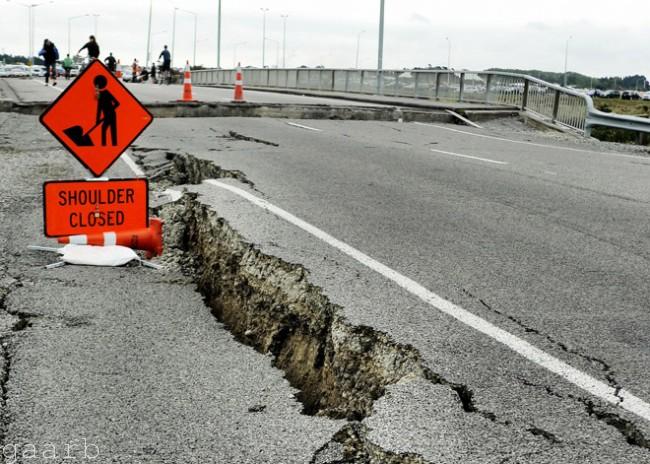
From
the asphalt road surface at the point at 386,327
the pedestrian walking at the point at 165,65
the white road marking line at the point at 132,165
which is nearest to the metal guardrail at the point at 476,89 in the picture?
the pedestrian walking at the point at 165,65

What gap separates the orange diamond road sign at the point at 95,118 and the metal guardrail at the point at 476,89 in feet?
39.0

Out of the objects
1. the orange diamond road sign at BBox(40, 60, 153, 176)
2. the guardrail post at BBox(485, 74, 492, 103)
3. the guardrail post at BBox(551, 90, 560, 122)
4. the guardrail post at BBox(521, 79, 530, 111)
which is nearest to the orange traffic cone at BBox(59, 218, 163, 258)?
the orange diamond road sign at BBox(40, 60, 153, 176)

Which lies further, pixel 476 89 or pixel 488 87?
pixel 476 89

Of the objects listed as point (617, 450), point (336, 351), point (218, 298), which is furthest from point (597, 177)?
point (617, 450)

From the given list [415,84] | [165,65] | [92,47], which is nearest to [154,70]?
[165,65]

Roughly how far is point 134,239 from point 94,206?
0.41m

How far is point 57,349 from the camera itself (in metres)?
4.14

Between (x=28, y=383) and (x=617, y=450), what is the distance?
266 cm

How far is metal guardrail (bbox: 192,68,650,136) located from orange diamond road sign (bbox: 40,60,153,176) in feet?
39.0

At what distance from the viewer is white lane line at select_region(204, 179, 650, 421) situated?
3.16 m

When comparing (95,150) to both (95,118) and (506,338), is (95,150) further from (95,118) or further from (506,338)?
(506,338)

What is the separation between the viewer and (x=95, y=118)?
6.32 metres

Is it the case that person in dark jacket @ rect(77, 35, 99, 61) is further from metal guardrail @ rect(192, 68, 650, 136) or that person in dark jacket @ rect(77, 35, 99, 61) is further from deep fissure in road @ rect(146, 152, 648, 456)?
deep fissure in road @ rect(146, 152, 648, 456)

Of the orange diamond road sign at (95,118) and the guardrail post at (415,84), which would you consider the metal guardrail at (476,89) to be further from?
the orange diamond road sign at (95,118)
